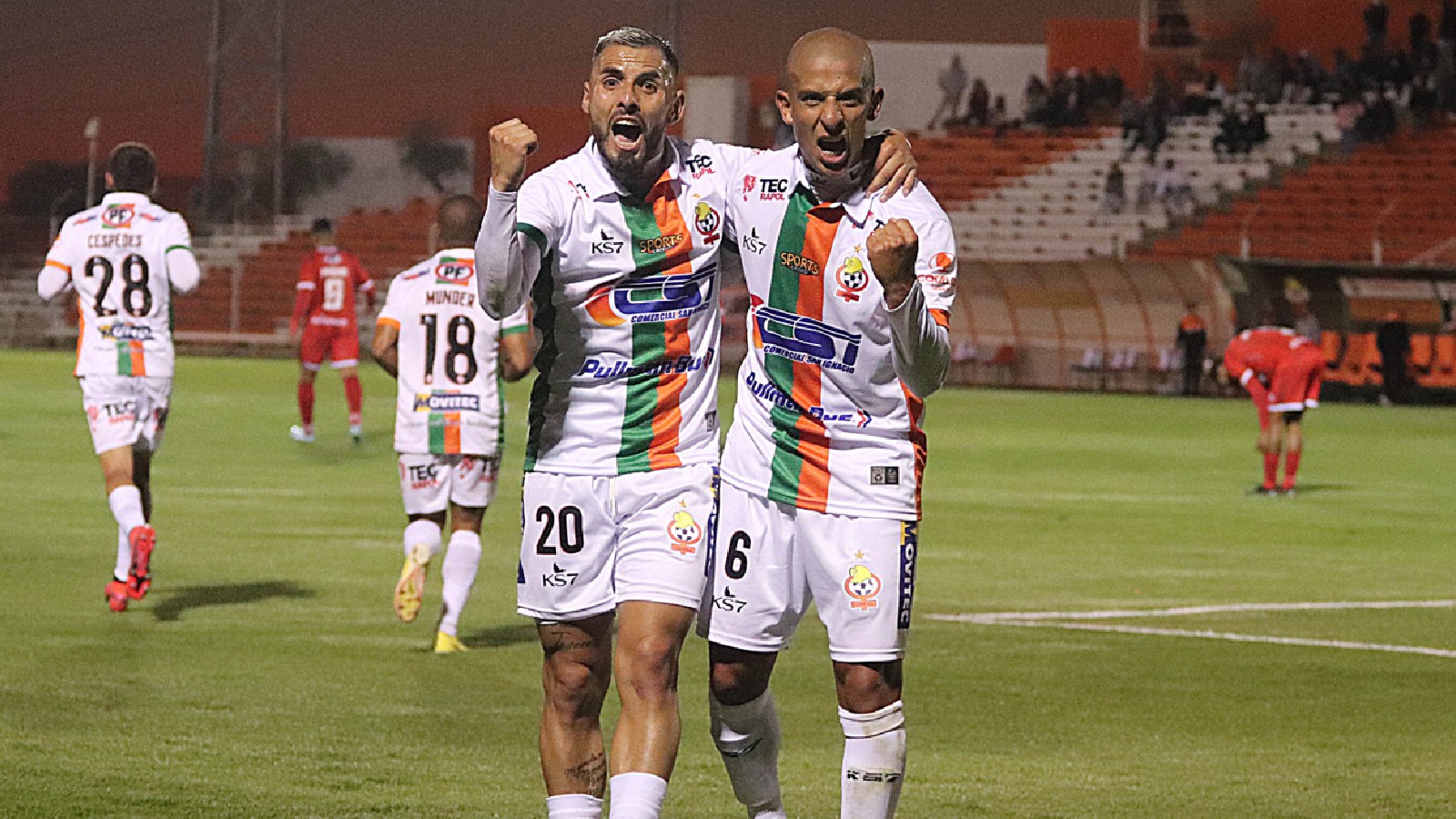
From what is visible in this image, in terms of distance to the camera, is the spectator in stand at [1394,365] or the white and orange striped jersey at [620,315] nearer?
the white and orange striped jersey at [620,315]

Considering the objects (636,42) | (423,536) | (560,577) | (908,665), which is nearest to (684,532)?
(560,577)

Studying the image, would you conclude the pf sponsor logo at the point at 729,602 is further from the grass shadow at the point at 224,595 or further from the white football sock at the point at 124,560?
the white football sock at the point at 124,560

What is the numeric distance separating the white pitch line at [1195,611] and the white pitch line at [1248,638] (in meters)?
0.21

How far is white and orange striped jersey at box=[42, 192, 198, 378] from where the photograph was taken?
11.2m

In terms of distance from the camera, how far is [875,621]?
5605mm

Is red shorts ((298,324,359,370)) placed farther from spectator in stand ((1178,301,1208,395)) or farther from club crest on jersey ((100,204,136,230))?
spectator in stand ((1178,301,1208,395))

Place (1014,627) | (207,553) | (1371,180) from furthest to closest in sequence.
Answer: (1371,180)
(207,553)
(1014,627)

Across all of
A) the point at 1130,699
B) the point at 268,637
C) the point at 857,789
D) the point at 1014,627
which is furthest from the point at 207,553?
the point at 857,789

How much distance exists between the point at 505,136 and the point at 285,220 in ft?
172

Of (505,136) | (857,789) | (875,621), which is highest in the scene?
(505,136)

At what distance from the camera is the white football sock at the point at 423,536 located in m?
9.93

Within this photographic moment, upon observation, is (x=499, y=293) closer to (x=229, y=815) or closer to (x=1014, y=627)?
(x=229, y=815)

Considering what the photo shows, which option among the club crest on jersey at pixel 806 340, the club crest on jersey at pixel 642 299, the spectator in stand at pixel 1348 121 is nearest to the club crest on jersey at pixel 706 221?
the club crest on jersey at pixel 642 299

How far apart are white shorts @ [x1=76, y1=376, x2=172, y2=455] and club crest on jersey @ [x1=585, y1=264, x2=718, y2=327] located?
6.11 metres
